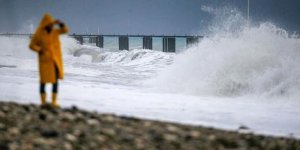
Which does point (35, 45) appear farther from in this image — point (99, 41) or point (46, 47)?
point (99, 41)

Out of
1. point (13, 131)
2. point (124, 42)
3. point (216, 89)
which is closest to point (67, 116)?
point (13, 131)

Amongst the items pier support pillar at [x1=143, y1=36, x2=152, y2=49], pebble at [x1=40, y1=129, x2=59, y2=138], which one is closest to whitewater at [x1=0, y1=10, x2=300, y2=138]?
pebble at [x1=40, y1=129, x2=59, y2=138]

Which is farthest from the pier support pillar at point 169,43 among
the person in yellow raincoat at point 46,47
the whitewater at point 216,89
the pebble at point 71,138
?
the pebble at point 71,138

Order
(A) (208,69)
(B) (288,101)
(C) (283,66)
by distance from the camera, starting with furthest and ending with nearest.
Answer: (A) (208,69)
(C) (283,66)
(B) (288,101)

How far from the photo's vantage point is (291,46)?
767 inches

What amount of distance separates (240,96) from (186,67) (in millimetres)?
4727

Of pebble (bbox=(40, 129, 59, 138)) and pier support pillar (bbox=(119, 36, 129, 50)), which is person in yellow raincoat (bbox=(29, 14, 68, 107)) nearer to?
pebble (bbox=(40, 129, 59, 138))

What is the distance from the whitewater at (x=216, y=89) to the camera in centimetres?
926

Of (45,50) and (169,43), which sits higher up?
(169,43)

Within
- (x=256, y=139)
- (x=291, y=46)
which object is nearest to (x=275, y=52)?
(x=291, y=46)

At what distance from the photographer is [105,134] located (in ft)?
20.4

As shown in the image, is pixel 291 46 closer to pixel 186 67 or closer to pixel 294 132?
pixel 186 67

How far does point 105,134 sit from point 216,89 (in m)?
9.62

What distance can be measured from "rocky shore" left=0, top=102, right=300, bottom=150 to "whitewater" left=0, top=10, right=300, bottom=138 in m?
1.18
